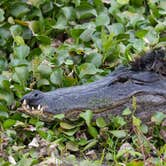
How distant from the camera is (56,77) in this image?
5.64 metres

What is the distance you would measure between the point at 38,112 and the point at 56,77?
707 millimetres

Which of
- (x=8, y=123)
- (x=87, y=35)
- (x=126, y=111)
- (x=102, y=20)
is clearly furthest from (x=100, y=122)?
(x=102, y=20)

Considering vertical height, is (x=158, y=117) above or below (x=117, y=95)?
below

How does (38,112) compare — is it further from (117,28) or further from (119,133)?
(117,28)

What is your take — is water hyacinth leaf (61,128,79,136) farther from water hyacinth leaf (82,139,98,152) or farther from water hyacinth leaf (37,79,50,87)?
water hyacinth leaf (37,79,50,87)

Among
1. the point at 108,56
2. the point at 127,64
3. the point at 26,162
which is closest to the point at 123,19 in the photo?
the point at 108,56

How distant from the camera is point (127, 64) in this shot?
5309 millimetres

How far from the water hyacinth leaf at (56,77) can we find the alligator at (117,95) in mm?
392

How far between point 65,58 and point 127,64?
0.83 metres

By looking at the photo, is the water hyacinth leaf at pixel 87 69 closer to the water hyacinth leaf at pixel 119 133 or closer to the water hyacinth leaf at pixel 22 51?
the water hyacinth leaf at pixel 22 51

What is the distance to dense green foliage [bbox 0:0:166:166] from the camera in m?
4.89

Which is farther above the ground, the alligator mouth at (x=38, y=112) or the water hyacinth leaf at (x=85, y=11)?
the water hyacinth leaf at (x=85, y=11)

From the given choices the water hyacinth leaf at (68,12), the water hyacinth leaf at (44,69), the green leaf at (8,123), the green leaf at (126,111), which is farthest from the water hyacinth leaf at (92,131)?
the water hyacinth leaf at (68,12)

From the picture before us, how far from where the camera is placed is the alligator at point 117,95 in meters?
5.06
